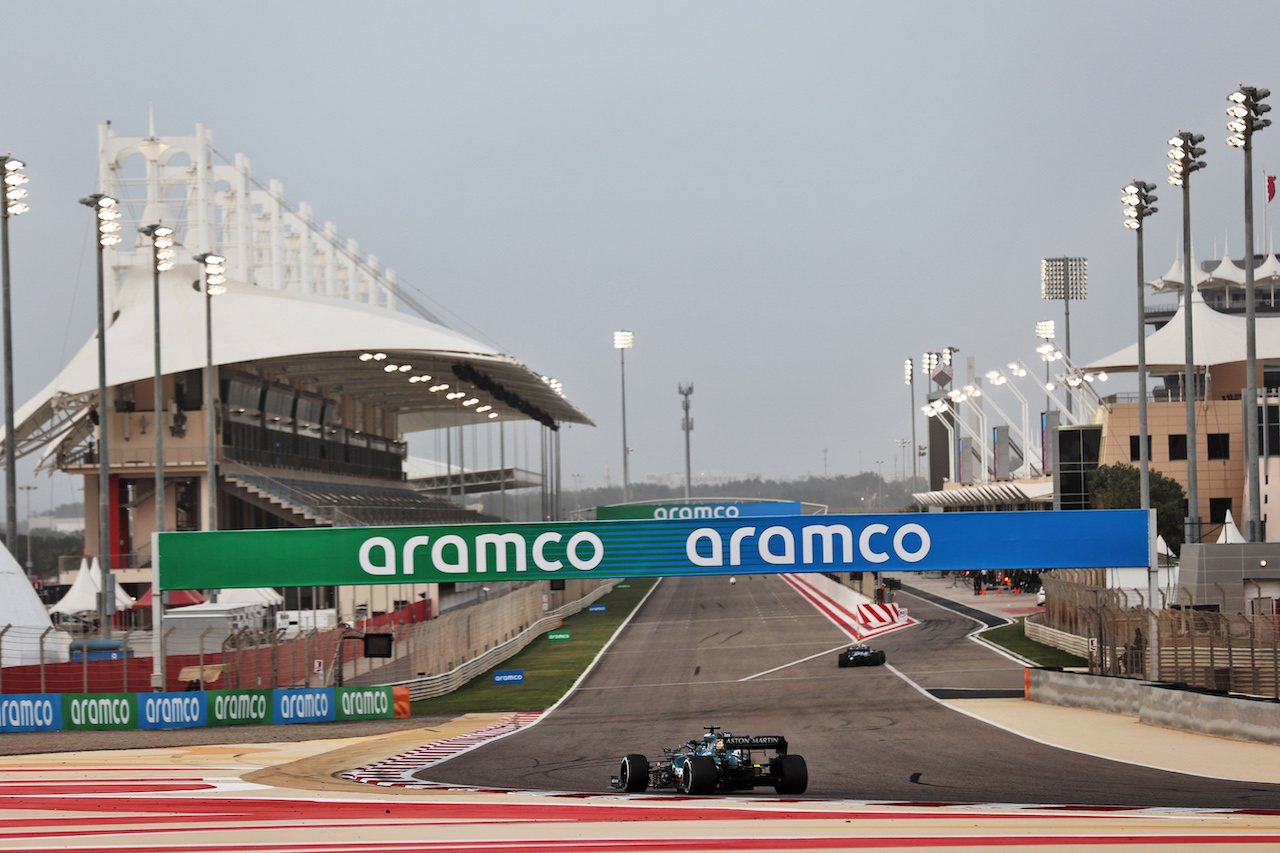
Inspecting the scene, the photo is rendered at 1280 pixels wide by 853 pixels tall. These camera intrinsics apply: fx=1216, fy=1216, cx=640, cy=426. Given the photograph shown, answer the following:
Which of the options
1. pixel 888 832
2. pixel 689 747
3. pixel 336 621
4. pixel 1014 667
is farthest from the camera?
pixel 336 621

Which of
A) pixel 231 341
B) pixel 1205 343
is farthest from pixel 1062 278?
pixel 231 341

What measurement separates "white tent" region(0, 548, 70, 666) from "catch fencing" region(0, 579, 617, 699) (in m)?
0.09

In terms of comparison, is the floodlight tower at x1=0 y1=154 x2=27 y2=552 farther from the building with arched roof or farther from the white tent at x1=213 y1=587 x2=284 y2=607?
the building with arched roof

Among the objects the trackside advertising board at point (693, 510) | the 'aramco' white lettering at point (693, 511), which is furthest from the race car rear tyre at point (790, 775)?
the 'aramco' white lettering at point (693, 511)

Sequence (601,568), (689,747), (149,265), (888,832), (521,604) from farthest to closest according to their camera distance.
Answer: (149,265), (521,604), (601,568), (689,747), (888,832)

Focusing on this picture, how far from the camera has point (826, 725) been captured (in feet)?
81.1

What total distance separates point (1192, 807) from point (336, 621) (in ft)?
110

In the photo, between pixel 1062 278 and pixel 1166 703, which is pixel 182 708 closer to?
pixel 1166 703

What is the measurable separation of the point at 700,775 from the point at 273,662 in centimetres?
1613

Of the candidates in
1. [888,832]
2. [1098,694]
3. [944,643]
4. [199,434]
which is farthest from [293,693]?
[199,434]

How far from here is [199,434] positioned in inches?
2158

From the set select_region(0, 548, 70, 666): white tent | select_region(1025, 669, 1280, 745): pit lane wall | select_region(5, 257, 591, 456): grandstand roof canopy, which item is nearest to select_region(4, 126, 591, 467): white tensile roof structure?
select_region(5, 257, 591, 456): grandstand roof canopy

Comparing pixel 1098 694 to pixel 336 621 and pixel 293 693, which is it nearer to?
pixel 293 693

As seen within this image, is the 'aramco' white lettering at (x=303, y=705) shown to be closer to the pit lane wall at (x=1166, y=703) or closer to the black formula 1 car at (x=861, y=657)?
the black formula 1 car at (x=861, y=657)
